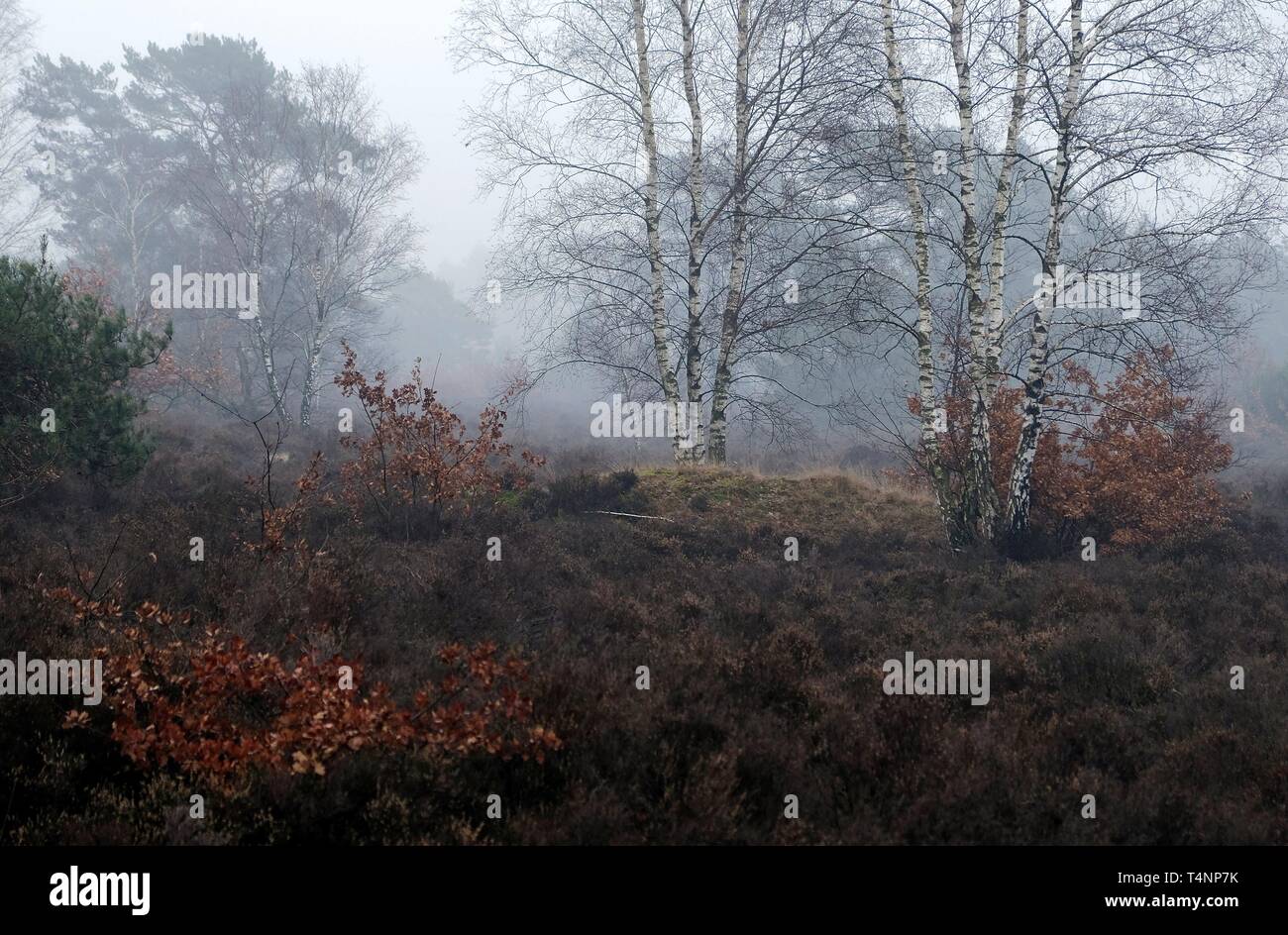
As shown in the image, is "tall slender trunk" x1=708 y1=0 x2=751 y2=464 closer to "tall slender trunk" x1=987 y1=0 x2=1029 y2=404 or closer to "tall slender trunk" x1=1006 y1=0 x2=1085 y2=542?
"tall slender trunk" x1=987 y1=0 x2=1029 y2=404

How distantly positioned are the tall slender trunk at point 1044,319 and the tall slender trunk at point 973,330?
0.33m

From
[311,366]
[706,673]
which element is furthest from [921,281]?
[311,366]

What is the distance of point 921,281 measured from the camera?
34.4 ft

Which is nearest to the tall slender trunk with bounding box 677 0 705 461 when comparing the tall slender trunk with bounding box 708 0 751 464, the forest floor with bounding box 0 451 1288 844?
the tall slender trunk with bounding box 708 0 751 464

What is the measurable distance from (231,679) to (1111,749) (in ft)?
18.1

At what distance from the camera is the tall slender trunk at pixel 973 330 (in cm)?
995

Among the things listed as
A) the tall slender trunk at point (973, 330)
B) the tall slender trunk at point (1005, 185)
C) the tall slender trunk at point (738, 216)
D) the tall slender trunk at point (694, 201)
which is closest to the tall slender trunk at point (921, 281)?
the tall slender trunk at point (973, 330)

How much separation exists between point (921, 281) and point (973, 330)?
3.08 ft

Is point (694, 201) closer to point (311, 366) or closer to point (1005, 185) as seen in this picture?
point (1005, 185)

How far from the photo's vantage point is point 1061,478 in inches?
429

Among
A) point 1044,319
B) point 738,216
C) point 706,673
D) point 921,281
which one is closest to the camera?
point 706,673

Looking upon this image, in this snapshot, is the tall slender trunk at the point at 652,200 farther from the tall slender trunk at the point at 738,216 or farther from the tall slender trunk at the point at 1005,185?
the tall slender trunk at the point at 1005,185
